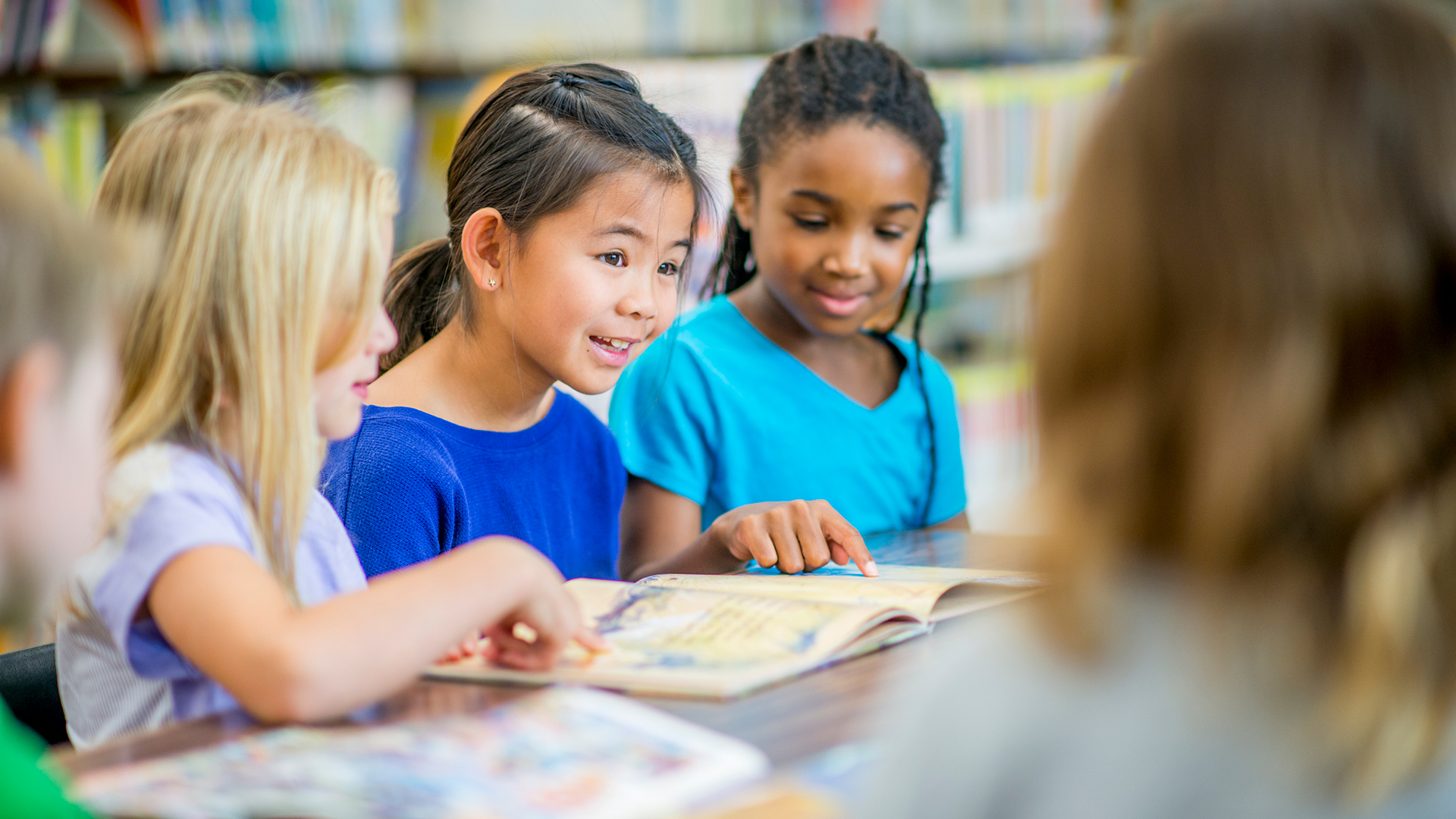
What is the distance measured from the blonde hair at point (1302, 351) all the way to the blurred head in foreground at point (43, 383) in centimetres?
42

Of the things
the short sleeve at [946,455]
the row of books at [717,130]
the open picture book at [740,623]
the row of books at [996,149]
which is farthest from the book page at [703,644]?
the row of books at [996,149]

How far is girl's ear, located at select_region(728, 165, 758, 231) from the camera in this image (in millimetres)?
1595

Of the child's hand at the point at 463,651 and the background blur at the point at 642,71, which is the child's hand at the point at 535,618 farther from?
the background blur at the point at 642,71

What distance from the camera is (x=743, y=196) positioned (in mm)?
1611

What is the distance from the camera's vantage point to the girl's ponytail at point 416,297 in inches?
54.1

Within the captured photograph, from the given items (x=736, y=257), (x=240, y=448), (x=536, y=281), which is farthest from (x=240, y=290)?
(x=736, y=257)

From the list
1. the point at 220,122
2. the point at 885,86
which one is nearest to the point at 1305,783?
the point at 220,122

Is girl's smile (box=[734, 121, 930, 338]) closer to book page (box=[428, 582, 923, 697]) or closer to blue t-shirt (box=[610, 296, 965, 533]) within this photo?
blue t-shirt (box=[610, 296, 965, 533])

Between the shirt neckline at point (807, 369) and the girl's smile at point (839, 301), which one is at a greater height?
the girl's smile at point (839, 301)

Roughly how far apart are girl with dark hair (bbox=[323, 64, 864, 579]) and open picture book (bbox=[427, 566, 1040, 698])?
0.24 meters

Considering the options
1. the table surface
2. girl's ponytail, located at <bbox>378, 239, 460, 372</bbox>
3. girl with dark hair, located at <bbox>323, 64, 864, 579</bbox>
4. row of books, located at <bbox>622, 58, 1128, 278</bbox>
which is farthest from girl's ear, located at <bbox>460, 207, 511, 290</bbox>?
row of books, located at <bbox>622, 58, 1128, 278</bbox>

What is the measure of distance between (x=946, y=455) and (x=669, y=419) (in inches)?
15.2

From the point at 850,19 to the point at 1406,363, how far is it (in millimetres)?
2452

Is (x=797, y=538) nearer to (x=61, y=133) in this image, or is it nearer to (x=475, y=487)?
(x=475, y=487)
